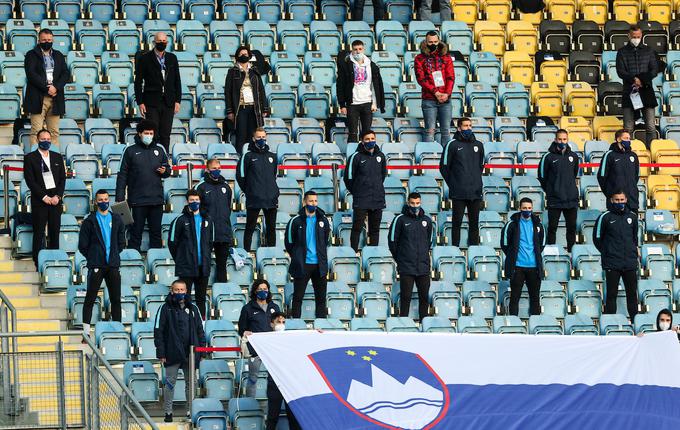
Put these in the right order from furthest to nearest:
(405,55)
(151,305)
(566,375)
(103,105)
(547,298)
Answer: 1. (405,55)
2. (103,105)
3. (547,298)
4. (151,305)
5. (566,375)

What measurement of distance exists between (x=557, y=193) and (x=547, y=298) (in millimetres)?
1703

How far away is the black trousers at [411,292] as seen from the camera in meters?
23.4

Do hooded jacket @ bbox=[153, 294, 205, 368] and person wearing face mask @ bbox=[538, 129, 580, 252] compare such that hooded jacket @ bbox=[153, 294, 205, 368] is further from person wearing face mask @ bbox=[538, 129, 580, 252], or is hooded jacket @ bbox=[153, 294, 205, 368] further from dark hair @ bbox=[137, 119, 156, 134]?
person wearing face mask @ bbox=[538, 129, 580, 252]

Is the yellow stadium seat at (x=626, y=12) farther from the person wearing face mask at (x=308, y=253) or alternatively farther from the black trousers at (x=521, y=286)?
the person wearing face mask at (x=308, y=253)

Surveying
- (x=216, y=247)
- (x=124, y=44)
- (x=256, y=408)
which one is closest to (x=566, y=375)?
(x=256, y=408)

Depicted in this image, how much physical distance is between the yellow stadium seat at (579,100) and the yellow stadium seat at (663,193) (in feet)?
7.86

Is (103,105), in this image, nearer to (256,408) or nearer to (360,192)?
(360,192)

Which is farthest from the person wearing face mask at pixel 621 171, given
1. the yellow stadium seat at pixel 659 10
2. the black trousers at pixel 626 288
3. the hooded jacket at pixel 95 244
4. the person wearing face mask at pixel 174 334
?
the hooded jacket at pixel 95 244

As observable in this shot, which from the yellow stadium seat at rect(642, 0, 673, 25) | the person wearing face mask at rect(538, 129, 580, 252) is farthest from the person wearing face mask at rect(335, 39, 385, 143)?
the yellow stadium seat at rect(642, 0, 673, 25)

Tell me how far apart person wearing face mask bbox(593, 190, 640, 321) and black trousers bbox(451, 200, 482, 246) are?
5.27 feet

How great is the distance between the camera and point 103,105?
26.8 meters

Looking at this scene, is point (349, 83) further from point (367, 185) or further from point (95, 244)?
point (95, 244)

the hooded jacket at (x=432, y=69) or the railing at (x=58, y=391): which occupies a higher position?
the hooded jacket at (x=432, y=69)

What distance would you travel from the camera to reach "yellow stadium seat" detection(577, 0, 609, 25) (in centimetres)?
3123
